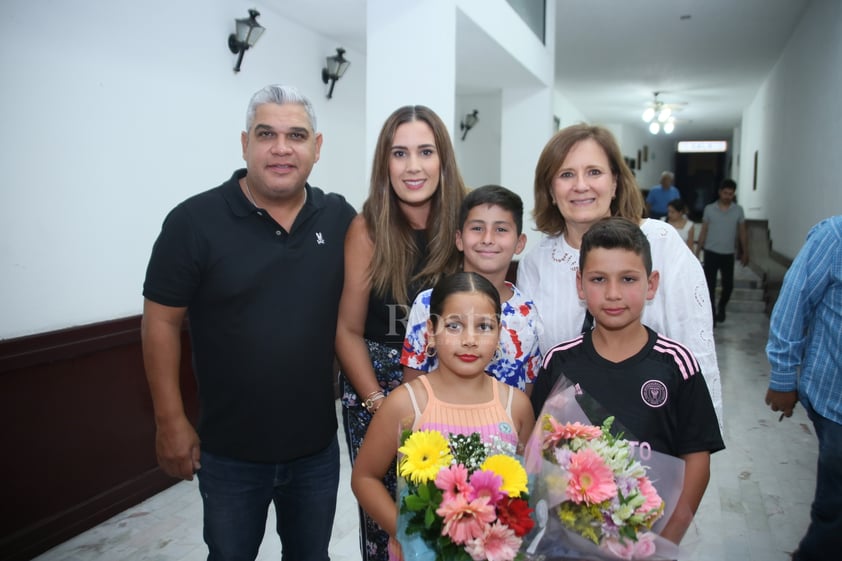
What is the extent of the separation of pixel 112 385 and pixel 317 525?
1862 mm

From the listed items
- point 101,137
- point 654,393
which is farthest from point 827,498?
point 101,137

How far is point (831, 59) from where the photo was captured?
5.75 metres

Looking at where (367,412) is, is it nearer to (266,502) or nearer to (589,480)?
(266,502)

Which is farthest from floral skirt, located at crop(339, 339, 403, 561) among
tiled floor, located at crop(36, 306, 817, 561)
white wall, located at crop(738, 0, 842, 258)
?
white wall, located at crop(738, 0, 842, 258)

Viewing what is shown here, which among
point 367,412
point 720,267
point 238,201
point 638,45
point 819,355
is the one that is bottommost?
point 720,267

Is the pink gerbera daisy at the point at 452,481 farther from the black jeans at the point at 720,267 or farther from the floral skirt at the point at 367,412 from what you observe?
the black jeans at the point at 720,267

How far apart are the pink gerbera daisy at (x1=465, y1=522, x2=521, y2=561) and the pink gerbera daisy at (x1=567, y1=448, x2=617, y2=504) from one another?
123mm

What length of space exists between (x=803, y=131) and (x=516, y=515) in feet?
25.4

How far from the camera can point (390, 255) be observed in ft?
5.64

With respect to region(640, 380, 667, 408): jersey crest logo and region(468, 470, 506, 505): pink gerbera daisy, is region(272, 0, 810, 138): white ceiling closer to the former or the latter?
region(640, 380, 667, 408): jersey crest logo

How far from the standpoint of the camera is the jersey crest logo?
4.34ft

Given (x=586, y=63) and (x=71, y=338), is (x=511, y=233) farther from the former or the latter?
(x=586, y=63)

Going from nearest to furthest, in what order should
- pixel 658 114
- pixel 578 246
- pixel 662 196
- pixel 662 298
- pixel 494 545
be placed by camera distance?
1. pixel 494 545
2. pixel 662 298
3. pixel 578 246
4. pixel 662 196
5. pixel 658 114

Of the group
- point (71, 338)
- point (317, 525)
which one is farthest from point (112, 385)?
point (317, 525)
